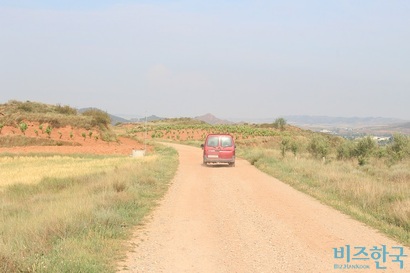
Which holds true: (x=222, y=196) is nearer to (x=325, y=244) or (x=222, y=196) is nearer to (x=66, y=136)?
(x=325, y=244)

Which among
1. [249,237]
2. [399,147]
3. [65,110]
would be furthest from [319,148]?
[65,110]

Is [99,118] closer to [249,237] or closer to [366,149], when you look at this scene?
[366,149]

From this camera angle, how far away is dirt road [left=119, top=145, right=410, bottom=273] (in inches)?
263

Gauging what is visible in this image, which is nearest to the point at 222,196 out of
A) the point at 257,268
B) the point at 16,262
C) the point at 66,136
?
the point at 257,268

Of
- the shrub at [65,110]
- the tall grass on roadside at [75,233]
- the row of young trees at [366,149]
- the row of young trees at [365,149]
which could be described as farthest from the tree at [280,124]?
the tall grass on roadside at [75,233]

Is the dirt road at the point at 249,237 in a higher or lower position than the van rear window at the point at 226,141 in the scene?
lower

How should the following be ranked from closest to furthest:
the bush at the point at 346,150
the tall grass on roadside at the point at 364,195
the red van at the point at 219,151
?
the tall grass on roadside at the point at 364,195
the red van at the point at 219,151
the bush at the point at 346,150

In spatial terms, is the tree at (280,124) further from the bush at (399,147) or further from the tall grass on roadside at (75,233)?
the tall grass on roadside at (75,233)

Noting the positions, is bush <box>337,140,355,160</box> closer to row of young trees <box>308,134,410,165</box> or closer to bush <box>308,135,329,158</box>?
row of young trees <box>308,134,410,165</box>

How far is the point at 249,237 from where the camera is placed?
27.9ft

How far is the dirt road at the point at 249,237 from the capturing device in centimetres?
668

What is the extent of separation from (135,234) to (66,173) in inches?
583

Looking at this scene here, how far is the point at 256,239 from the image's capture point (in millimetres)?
8336

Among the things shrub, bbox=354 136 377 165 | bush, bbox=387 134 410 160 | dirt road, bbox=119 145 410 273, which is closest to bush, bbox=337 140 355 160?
shrub, bbox=354 136 377 165
